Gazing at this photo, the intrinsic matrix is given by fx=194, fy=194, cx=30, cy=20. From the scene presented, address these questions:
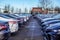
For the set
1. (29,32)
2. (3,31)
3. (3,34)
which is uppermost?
(3,31)

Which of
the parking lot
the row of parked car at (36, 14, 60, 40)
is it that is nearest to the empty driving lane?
the parking lot

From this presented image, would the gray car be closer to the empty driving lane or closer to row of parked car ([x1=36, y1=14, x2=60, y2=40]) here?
row of parked car ([x1=36, y1=14, x2=60, y2=40])

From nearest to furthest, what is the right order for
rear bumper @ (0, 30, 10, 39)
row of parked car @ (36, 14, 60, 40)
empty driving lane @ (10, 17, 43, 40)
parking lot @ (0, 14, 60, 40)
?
row of parked car @ (36, 14, 60, 40), parking lot @ (0, 14, 60, 40), rear bumper @ (0, 30, 10, 39), empty driving lane @ (10, 17, 43, 40)

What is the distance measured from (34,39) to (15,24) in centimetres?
225

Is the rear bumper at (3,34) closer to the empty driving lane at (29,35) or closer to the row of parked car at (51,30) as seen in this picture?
the row of parked car at (51,30)

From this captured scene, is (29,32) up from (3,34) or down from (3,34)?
down

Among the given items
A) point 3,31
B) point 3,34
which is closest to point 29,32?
point 3,31

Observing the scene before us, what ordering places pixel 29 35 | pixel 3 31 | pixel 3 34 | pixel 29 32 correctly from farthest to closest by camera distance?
1. pixel 29 32
2. pixel 29 35
3. pixel 3 31
4. pixel 3 34

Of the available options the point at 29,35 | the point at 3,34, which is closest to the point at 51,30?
the point at 3,34

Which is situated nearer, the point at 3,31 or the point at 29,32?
the point at 3,31

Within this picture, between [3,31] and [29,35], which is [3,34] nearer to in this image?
[3,31]

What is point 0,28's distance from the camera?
30.8 ft

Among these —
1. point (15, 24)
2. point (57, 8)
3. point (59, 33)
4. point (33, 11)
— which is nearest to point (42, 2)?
point (57, 8)

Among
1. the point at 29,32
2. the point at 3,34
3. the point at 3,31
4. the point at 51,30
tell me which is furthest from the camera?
the point at 29,32
